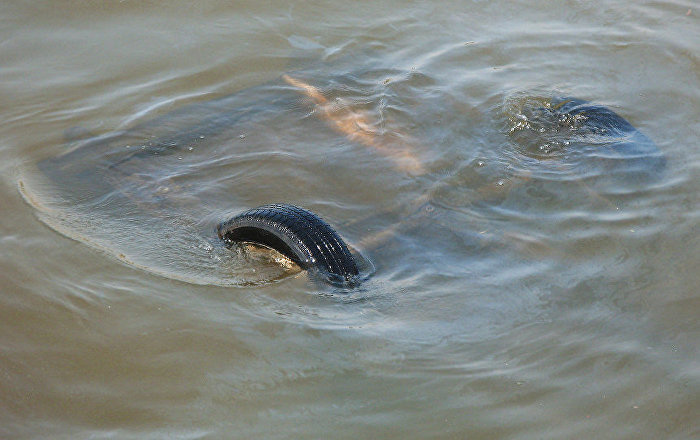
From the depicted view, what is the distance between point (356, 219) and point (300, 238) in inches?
32.0

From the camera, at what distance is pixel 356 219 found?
515 cm

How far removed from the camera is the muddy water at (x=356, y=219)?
3.62 meters

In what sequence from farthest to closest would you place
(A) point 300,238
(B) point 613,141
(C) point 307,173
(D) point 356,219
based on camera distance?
(B) point 613,141
(C) point 307,173
(D) point 356,219
(A) point 300,238

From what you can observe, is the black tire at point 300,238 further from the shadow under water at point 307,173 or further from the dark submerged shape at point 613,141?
the dark submerged shape at point 613,141

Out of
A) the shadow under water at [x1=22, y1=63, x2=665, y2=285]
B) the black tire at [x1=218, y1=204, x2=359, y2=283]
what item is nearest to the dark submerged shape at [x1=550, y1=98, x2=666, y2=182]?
the shadow under water at [x1=22, y1=63, x2=665, y2=285]

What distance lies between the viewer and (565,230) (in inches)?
197

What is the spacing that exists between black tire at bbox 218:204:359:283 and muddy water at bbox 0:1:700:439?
0.12 metres

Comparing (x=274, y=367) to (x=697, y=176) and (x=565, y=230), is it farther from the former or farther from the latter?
(x=697, y=176)

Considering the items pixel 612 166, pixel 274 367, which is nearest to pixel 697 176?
pixel 612 166

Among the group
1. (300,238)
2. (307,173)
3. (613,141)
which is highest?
(307,173)

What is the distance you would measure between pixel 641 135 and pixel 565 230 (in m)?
1.61

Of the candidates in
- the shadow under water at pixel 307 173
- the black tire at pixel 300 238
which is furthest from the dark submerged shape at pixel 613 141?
the black tire at pixel 300 238

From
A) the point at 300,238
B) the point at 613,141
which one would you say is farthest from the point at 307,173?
the point at 613,141

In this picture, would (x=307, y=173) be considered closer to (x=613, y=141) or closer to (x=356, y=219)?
(x=356, y=219)
